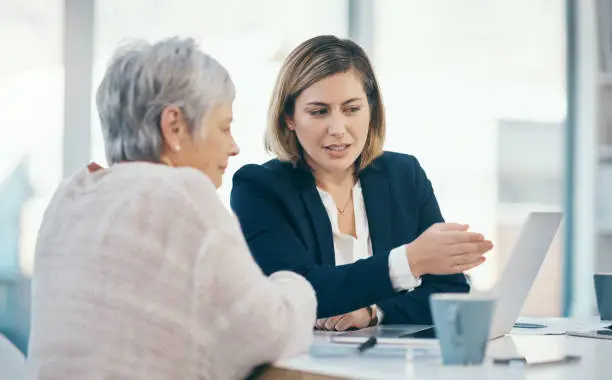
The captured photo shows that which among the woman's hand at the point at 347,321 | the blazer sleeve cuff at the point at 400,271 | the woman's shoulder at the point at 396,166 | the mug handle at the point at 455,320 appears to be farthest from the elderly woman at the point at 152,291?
the woman's shoulder at the point at 396,166

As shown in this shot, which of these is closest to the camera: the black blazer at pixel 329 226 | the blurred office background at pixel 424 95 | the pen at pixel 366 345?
the pen at pixel 366 345

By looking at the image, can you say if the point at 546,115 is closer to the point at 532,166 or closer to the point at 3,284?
the point at 532,166

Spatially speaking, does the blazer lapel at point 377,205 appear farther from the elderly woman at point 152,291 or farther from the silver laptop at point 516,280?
the elderly woman at point 152,291

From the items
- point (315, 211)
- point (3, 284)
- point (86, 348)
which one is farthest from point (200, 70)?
point (3, 284)

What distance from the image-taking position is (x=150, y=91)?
4.81 ft

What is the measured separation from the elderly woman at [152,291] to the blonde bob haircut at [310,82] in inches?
32.9

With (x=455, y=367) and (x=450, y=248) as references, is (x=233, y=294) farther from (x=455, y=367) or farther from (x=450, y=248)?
(x=450, y=248)

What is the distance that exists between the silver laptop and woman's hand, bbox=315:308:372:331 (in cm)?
16

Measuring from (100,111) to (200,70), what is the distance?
0.19m

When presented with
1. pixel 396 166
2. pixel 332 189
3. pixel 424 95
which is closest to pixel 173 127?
pixel 332 189

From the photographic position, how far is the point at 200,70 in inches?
58.9

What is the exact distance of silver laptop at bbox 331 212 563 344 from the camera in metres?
1.62

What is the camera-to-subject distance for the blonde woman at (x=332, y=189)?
6.77 ft

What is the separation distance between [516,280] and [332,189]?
0.70m
